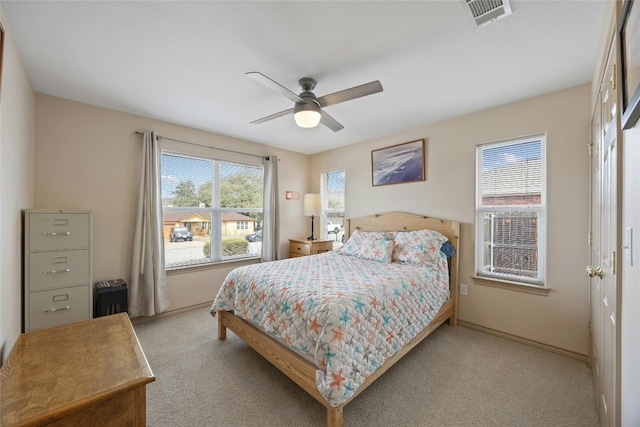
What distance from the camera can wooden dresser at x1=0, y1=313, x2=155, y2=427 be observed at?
86cm

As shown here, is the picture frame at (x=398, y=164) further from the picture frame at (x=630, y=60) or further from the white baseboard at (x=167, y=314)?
the white baseboard at (x=167, y=314)

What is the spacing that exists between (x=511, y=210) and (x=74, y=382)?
3536mm

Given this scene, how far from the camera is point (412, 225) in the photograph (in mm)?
3424

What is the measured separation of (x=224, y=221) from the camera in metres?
3.93

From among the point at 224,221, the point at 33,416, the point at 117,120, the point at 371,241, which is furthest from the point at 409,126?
the point at 33,416

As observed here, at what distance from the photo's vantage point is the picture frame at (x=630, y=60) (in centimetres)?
85

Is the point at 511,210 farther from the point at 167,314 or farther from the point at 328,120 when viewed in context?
the point at 167,314

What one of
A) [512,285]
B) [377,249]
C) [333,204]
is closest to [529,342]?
[512,285]

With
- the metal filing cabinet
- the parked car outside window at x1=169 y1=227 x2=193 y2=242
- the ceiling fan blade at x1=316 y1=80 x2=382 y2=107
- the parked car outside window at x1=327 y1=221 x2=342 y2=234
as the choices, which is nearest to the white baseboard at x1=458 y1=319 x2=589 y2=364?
the parked car outside window at x1=327 y1=221 x2=342 y2=234

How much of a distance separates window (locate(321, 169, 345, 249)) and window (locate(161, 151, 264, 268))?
119 cm

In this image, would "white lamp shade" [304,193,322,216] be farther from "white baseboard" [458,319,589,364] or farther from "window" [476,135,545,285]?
"white baseboard" [458,319,589,364]

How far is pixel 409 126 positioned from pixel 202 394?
3548 mm

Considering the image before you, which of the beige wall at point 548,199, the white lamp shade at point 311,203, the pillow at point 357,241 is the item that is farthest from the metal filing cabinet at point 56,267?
the beige wall at point 548,199

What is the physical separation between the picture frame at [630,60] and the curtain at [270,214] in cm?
378
